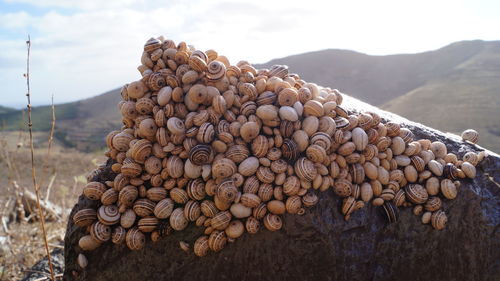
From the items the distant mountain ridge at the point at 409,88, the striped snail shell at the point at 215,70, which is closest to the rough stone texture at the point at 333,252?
the striped snail shell at the point at 215,70

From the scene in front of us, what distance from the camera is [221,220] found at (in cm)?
270

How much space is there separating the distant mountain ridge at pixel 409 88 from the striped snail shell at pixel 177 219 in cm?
1452

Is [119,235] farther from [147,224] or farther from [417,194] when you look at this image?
[417,194]

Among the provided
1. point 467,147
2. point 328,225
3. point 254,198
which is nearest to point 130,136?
point 254,198

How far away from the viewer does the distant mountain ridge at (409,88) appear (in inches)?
752

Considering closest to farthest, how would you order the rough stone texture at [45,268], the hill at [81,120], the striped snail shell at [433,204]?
the striped snail shell at [433,204], the rough stone texture at [45,268], the hill at [81,120]

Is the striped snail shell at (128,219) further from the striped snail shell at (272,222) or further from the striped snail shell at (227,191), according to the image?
the striped snail shell at (272,222)

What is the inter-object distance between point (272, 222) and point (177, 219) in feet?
2.40

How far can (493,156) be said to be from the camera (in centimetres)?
357

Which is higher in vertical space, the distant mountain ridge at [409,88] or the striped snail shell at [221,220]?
the striped snail shell at [221,220]

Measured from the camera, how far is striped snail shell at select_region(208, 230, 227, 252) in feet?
8.99

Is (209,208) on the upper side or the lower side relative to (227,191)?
lower

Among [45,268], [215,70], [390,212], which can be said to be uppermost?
[215,70]

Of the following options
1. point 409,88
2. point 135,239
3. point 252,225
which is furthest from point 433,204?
point 409,88
